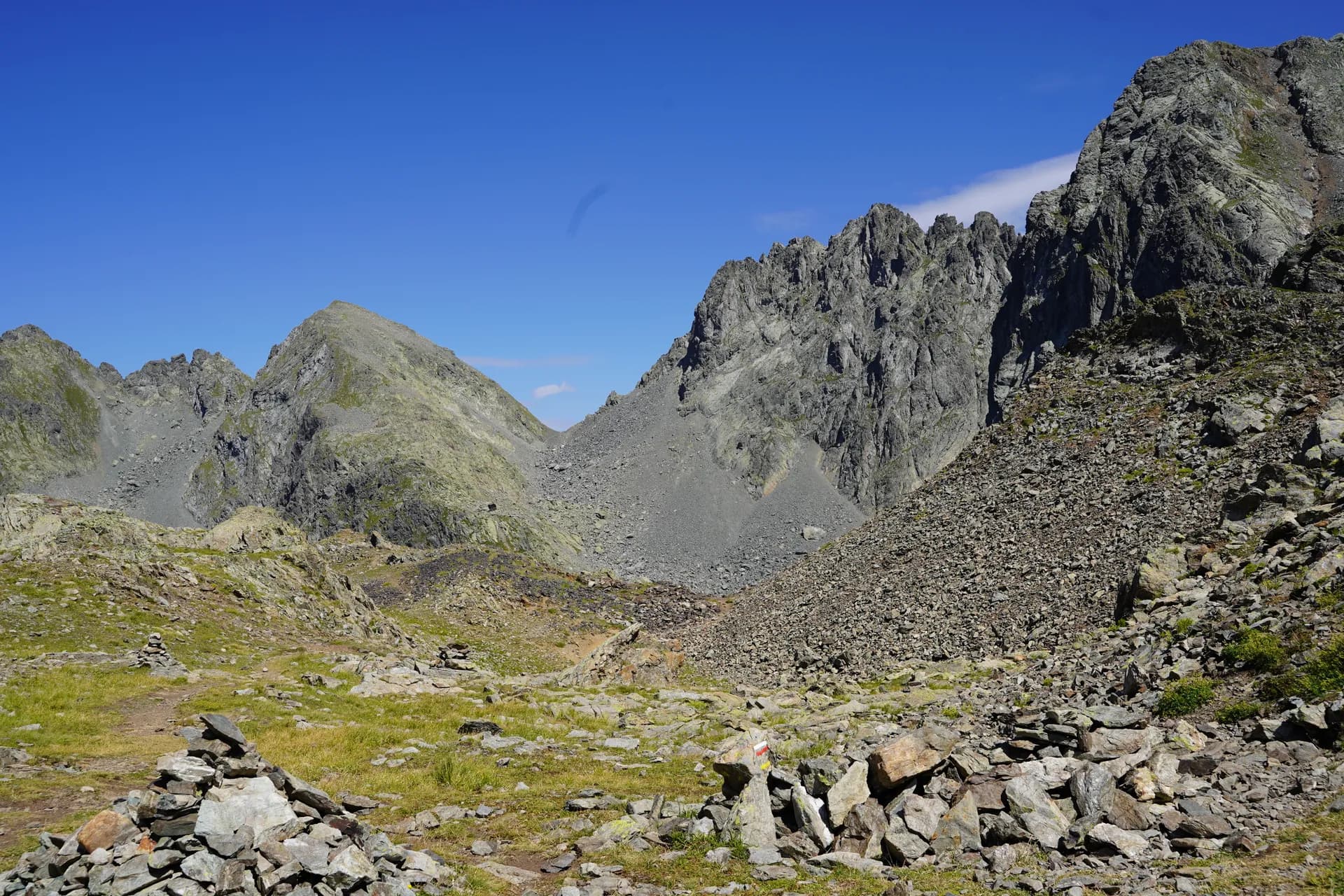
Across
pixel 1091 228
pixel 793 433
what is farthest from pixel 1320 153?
pixel 793 433

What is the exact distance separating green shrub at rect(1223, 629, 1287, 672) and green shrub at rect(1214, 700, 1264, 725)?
146 centimetres

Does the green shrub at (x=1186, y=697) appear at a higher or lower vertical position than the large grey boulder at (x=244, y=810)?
lower

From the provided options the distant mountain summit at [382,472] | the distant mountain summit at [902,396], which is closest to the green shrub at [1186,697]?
the distant mountain summit at [902,396]

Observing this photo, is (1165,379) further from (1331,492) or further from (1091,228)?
(1091,228)

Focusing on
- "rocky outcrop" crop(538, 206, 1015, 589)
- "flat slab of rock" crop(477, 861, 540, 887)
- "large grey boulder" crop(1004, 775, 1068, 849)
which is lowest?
"flat slab of rock" crop(477, 861, 540, 887)

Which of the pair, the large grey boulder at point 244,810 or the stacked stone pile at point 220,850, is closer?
the stacked stone pile at point 220,850

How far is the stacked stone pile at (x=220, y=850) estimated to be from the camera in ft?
39.0

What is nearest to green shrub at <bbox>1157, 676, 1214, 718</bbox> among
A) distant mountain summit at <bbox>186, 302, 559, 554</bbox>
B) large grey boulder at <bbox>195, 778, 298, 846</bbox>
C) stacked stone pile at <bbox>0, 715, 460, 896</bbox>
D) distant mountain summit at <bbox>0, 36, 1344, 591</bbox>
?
stacked stone pile at <bbox>0, 715, 460, 896</bbox>

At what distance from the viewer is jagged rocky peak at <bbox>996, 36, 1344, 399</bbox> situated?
12275 centimetres

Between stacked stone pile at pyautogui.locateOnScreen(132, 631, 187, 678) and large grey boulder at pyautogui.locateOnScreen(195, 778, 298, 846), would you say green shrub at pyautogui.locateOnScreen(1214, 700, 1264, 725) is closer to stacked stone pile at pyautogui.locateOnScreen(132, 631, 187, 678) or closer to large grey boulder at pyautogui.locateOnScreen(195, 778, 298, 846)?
large grey boulder at pyautogui.locateOnScreen(195, 778, 298, 846)

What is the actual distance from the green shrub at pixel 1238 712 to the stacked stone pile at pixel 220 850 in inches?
673

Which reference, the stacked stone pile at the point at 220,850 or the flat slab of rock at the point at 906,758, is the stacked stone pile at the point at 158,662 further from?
the flat slab of rock at the point at 906,758

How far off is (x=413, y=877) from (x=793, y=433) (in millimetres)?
184285

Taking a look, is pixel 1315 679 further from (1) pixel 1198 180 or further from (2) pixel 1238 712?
(1) pixel 1198 180
